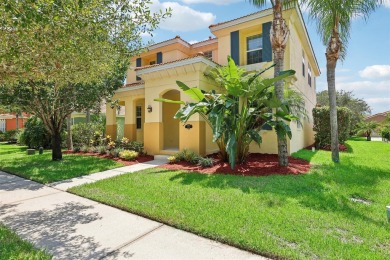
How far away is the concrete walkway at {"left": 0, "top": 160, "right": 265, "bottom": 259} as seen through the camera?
11.6ft

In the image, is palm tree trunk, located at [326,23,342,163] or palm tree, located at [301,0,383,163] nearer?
palm tree, located at [301,0,383,163]

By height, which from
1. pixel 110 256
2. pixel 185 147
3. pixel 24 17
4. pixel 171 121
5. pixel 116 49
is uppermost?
pixel 116 49

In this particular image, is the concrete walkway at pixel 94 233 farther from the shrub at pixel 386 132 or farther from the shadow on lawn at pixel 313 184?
the shrub at pixel 386 132

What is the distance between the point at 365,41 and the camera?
12055 millimetres

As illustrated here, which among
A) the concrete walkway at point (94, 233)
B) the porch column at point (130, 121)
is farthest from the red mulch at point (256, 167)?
the porch column at point (130, 121)

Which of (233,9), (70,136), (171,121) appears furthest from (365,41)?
(70,136)

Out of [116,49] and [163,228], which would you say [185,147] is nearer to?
[116,49]

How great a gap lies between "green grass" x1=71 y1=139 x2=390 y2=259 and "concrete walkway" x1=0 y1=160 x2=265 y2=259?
25cm

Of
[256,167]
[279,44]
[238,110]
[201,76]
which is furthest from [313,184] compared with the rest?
[201,76]

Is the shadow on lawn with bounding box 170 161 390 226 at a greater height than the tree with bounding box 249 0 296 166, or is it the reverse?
the tree with bounding box 249 0 296 166

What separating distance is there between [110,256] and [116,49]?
17.8ft

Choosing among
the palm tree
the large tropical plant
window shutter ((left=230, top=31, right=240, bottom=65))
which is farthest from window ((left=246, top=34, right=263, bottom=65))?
the large tropical plant

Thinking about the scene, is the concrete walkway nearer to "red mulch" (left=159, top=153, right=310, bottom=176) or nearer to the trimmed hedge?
"red mulch" (left=159, top=153, right=310, bottom=176)

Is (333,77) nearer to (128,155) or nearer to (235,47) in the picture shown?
(235,47)
